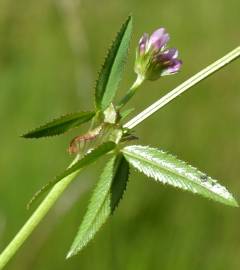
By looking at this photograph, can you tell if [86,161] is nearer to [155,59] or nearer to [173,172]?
[173,172]

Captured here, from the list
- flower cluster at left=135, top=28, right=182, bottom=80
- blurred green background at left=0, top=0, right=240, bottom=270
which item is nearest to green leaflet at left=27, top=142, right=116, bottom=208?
flower cluster at left=135, top=28, right=182, bottom=80

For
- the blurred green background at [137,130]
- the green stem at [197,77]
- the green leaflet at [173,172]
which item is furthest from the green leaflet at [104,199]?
the blurred green background at [137,130]

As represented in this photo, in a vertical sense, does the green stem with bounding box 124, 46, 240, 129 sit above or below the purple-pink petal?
below

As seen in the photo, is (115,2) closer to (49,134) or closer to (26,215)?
(26,215)

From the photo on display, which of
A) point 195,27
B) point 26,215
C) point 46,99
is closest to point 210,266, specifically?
point 26,215

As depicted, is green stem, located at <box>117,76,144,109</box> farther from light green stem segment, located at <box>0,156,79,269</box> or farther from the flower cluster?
light green stem segment, located at <box>0,156,79,269</box>

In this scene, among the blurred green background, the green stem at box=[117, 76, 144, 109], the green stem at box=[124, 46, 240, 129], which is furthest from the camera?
the blurred green background

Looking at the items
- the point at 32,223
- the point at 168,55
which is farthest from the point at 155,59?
the point at 32,223
